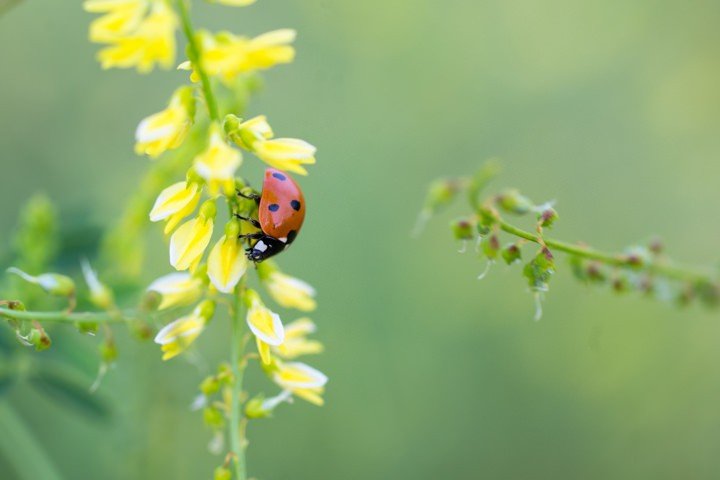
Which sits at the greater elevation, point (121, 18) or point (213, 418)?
point (121, 18)

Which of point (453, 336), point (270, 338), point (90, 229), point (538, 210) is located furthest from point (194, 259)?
point (453, 336)

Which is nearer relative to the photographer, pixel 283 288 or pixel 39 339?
pixel 39 339

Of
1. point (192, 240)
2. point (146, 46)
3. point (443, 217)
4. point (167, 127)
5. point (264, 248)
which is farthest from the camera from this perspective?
point (443, 217)

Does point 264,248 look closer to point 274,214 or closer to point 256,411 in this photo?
point 274,214

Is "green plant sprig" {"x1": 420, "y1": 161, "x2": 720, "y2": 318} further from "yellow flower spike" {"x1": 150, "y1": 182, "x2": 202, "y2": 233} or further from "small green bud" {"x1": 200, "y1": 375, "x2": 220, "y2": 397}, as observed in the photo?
"small green bud" {"x1": 200, "y1": 375, "x2": 220, "y2": 397}

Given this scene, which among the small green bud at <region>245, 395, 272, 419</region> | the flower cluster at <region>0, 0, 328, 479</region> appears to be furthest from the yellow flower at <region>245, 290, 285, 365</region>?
the small green bud at <region>245, 395, 272, 419</region>

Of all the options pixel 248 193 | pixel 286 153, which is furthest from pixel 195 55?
pixel 248 193

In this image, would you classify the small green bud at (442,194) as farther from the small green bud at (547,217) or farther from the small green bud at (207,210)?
the small green bud at (207,210)
